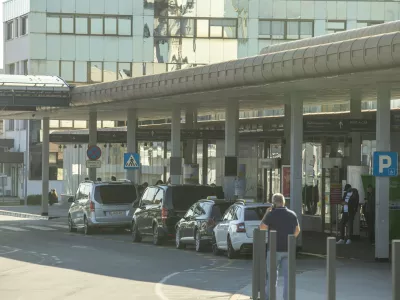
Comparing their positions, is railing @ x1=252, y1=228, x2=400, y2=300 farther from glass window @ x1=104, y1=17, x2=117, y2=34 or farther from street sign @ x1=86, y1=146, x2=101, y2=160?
glass window @ x1=104, y1=17, x2=117, y2=34

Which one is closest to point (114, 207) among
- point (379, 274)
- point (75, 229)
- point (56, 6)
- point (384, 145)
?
point (75, 229)

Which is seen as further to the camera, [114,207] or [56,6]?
[56,6]

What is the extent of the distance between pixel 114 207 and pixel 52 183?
47475 millimetres

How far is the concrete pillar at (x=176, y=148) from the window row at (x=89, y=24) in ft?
133

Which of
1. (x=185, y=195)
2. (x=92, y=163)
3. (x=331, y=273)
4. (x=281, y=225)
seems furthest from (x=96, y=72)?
(x=331, y=273)

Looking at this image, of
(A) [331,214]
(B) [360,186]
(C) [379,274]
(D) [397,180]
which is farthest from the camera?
(A) [331,214]

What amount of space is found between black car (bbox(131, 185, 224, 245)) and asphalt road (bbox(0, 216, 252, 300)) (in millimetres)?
461

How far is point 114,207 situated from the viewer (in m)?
39.4

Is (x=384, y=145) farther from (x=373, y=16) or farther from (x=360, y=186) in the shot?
(x=373, y=16)

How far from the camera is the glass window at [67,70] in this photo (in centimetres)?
8338

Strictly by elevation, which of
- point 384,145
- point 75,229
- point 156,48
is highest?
point 156,48

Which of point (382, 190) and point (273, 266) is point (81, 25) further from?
point (273, 266)

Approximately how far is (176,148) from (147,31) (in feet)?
136

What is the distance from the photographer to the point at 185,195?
112 ft
